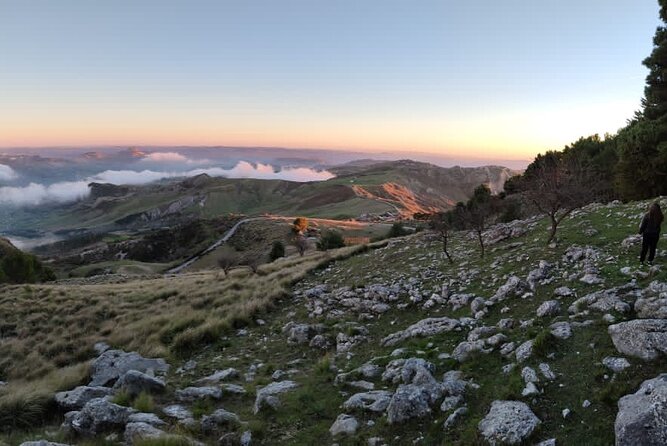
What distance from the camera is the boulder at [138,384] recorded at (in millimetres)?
11107

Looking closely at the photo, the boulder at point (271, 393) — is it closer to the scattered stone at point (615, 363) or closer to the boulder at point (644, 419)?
the boulder at point (644, 419)


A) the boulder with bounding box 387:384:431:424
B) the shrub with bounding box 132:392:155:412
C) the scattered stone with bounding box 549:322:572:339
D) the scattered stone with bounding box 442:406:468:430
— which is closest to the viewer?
the scattered stone with bounding box 442:406:468:430

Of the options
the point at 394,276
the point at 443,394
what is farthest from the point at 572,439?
the point at 394,276

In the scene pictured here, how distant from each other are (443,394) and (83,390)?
354 inches

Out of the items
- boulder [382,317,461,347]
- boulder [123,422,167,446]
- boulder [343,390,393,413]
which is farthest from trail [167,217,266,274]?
boulder [343,390,393,413]

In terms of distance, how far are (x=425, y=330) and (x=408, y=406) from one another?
5.08m

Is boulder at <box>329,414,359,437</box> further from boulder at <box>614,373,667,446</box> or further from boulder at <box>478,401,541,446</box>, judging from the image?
boulder at <box>614,373,667,446</box>

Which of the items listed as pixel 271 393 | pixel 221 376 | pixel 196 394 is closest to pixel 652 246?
pixel 271 393

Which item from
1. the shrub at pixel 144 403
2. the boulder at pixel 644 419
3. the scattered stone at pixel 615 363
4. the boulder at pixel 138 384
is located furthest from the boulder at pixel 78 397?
the scattered stone at pixel 615 363

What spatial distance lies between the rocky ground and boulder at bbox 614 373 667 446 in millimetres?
20

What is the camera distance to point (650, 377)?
7.55 m

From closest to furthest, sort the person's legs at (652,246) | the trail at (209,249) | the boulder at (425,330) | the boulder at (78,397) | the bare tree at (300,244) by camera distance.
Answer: the boulder at (78,397) < the boulder at (425,330) < the person's legs at (652,246) < the bare tree at (300,244) < the trail at (209,249)

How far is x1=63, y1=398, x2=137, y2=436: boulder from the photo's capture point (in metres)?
8.88

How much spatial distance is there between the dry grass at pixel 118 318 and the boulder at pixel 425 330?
8.29 m
